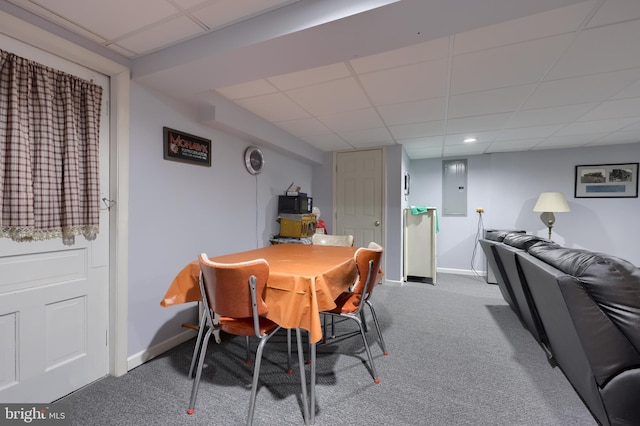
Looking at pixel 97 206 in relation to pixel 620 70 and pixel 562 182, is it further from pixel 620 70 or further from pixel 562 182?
pixel 562 182

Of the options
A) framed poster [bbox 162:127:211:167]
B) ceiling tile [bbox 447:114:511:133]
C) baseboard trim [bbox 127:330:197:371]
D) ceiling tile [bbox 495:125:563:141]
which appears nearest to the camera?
baseboard trim [bbox 127:330:197:371]

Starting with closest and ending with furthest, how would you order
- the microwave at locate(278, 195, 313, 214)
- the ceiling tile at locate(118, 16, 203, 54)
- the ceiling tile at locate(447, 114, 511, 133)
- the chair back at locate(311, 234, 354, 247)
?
the ceiling tile at locate(118, 16, 203, 54), the chair back at locate(311, 234, 354, 247), the ceiling tile at locate(447, 114, 511, 133), the microwave at locate(278, 195, 313, 214)

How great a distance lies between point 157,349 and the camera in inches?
89.2

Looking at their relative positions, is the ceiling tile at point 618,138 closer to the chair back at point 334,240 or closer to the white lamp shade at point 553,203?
the white lamp shade at point 553,203

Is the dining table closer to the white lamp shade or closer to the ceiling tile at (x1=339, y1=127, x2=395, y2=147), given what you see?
the ceiling tile at (x1=339, y1=127, x2=395, y2=147)

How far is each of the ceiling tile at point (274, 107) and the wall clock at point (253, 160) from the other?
43 cm

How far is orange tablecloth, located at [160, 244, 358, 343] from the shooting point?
148cm

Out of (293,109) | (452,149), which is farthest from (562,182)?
(293,109)

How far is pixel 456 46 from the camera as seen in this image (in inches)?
73.2

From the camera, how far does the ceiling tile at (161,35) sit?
5.45 ft

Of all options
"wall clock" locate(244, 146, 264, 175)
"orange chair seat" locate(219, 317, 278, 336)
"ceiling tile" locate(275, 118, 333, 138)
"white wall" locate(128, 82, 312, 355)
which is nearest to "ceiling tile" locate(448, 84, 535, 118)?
"ceiling tile" locate(275, 118, 333, 138)

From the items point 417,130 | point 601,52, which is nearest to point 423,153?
point 417,130

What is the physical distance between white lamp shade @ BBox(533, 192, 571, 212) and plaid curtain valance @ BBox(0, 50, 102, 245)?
5695mm

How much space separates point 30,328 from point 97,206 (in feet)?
2.64
